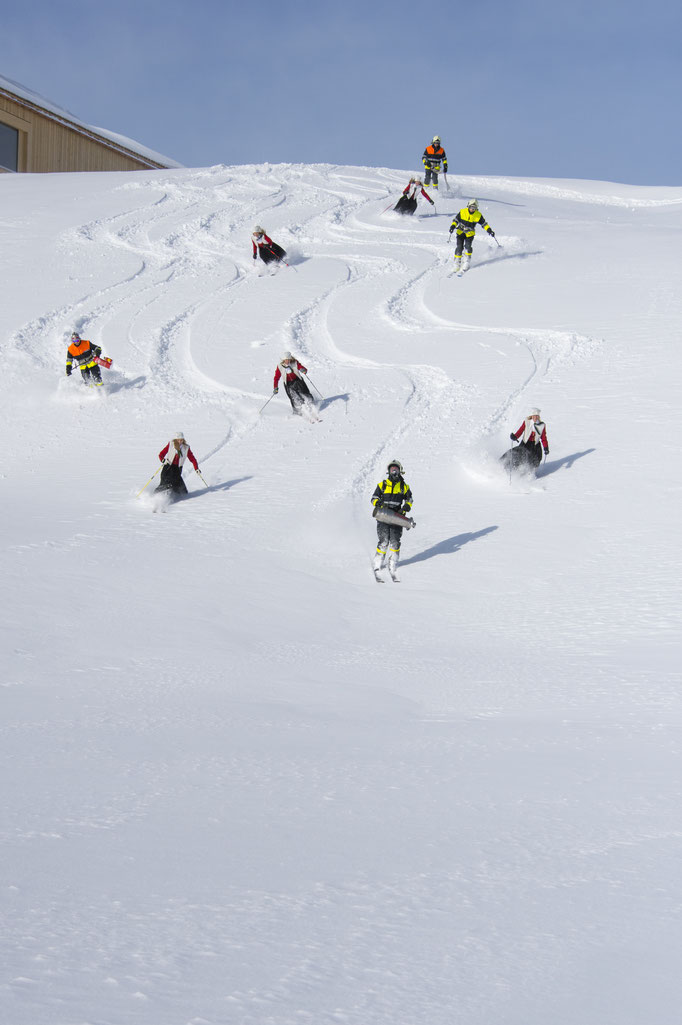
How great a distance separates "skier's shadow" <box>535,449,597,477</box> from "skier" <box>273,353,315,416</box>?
3734 mm

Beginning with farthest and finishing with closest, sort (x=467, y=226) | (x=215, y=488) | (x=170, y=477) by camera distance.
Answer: (x=467, y=226) < (x=215, y=488) < (x=170, y=477)

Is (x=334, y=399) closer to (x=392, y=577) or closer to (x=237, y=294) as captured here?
(x=237, y=294)

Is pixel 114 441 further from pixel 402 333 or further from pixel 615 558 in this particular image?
pixel 615 558

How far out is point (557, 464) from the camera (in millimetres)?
12359

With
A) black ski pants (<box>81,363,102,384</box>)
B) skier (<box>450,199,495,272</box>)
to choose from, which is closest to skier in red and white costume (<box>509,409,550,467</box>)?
black ski pants (<box>81,363,102,384</box>)

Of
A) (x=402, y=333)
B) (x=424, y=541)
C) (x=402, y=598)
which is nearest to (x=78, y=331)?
(x=402, y=333)

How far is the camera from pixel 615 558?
32.1 ft

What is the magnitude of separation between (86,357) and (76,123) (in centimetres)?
Answer: 2767

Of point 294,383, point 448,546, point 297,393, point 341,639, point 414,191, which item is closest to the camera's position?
point 341,639

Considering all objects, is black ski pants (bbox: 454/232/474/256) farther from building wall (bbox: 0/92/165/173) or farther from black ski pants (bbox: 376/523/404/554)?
building wall (bbox: 0/92/165/173)

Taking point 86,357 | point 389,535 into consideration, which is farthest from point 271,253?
point 389,535

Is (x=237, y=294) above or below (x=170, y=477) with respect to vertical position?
above

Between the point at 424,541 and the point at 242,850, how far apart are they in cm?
772

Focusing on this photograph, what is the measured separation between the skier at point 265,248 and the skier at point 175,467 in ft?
29.9
